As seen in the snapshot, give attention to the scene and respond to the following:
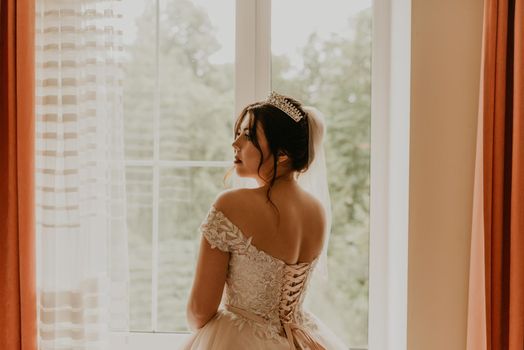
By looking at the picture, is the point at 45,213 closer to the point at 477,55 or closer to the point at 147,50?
the point at 147,50

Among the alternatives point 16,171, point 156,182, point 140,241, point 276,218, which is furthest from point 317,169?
point 16,171

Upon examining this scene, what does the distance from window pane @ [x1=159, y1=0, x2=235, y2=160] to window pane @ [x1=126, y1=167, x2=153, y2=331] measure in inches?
6.3

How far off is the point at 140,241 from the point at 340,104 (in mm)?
1085

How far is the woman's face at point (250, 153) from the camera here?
174 centimetres

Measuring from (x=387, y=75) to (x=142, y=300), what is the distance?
1477 mm

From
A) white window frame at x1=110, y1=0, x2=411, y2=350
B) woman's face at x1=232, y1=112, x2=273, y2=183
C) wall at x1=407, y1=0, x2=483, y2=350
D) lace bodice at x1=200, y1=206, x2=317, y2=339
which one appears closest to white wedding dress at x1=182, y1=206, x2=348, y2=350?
lace bodice at x1=200, y1=206, x2=317, y2=339

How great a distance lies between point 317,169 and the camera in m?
1.90

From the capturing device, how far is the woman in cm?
165

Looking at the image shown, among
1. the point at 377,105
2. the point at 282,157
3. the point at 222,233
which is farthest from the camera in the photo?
the point at 377,105

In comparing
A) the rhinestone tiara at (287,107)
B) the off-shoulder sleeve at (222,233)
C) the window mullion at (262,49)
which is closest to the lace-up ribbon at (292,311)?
the off-shoulder sleeve at (222,233)

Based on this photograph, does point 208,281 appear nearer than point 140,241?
Yes

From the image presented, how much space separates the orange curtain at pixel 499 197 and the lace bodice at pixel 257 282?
0.60 m

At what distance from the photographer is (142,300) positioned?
98.3 inches

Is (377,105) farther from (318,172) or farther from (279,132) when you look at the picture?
(279,132)
